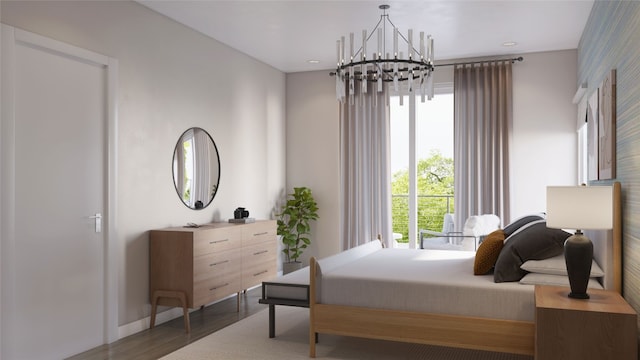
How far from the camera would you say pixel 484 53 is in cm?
655

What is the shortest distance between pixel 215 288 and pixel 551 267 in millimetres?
2897

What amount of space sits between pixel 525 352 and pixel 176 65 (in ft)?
12.8

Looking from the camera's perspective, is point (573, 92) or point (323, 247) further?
point (323, 247)

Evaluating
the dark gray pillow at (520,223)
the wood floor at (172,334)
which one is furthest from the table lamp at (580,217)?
the wood floor at (172,334)

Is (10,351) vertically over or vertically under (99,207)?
under

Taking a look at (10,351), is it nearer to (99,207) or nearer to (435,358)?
(99,207)

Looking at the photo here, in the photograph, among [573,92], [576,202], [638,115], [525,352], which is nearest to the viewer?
[638,115]

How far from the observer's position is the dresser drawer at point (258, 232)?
18.3 ft

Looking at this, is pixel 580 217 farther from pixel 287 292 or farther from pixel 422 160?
pixel 422 160

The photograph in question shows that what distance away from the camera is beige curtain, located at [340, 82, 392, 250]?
7.10m

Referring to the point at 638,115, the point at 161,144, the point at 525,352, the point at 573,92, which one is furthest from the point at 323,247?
the point at 638,115

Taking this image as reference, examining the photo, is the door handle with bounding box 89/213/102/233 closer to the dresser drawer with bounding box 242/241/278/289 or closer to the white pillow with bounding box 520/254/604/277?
the dresser drawer with bounding box 242/241/278/289

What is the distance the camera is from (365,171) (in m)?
7.20

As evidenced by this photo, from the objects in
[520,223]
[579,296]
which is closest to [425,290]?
[579,296]
